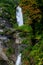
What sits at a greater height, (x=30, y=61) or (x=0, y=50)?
(x=0, y=50)

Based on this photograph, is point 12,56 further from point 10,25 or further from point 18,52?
point 10,25

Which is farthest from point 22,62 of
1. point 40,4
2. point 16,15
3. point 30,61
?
point 16,15

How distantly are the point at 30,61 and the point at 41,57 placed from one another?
830 millimetres

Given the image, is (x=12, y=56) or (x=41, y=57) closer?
(x=41, y=57)

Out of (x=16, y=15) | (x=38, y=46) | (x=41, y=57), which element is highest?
(x=16, y=15)

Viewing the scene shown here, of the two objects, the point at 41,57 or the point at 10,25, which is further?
the point at 10,25

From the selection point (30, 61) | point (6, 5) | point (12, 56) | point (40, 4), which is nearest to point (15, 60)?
point (12, 56)

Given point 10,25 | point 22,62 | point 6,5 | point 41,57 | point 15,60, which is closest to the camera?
point 41,57

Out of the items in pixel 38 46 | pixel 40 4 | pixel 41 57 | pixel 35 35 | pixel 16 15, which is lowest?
pixel 41 57

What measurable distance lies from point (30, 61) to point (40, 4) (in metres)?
3.04

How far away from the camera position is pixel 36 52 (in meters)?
14.2

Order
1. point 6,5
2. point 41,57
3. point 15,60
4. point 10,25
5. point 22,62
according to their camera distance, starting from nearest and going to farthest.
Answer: point 41,57, point 22,62, point 15,60, point 10,25, point 6,5

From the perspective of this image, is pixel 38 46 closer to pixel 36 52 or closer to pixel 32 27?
pixel 36 52

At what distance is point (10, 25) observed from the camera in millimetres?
17359
